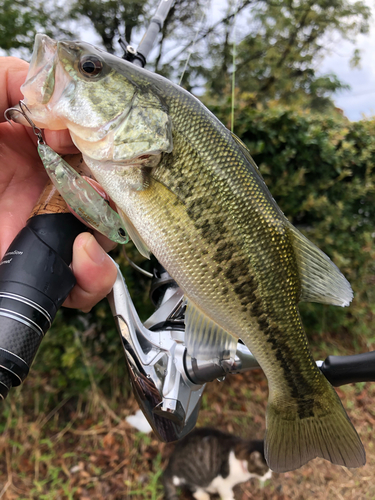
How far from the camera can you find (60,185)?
3.21 ft

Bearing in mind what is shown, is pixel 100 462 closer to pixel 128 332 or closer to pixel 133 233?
pixel 128 332

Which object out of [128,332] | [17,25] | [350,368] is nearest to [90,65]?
[128,332]

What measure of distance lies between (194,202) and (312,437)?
0.97 meters

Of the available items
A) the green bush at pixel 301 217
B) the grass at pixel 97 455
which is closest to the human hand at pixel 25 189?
the green bush at pixel 301 217

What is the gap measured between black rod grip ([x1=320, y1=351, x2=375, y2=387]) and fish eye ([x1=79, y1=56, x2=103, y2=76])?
1.28 meters

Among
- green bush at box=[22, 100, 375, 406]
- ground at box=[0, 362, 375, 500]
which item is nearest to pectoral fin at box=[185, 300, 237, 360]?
green bush at box=[22, 100, 375, 406]

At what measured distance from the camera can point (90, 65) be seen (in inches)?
38.4

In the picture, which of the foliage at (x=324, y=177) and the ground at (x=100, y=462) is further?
the foliage at (x=324, y=177)

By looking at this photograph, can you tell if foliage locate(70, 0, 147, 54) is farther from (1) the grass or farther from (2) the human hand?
(1) the grass

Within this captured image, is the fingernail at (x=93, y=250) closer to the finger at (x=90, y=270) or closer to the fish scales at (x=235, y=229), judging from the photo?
the finger at (x=90, y=270)

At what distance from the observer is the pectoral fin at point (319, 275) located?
1.16 m

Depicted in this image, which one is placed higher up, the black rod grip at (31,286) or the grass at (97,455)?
the black rod grip at (31,286)

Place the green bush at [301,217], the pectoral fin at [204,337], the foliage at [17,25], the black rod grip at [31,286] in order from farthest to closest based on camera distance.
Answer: the foliage at [17,25] < the green bush at [301,217] < the pectoral fin at [204,337] < the black rod grip at [31,286]

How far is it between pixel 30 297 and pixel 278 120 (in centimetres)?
260
